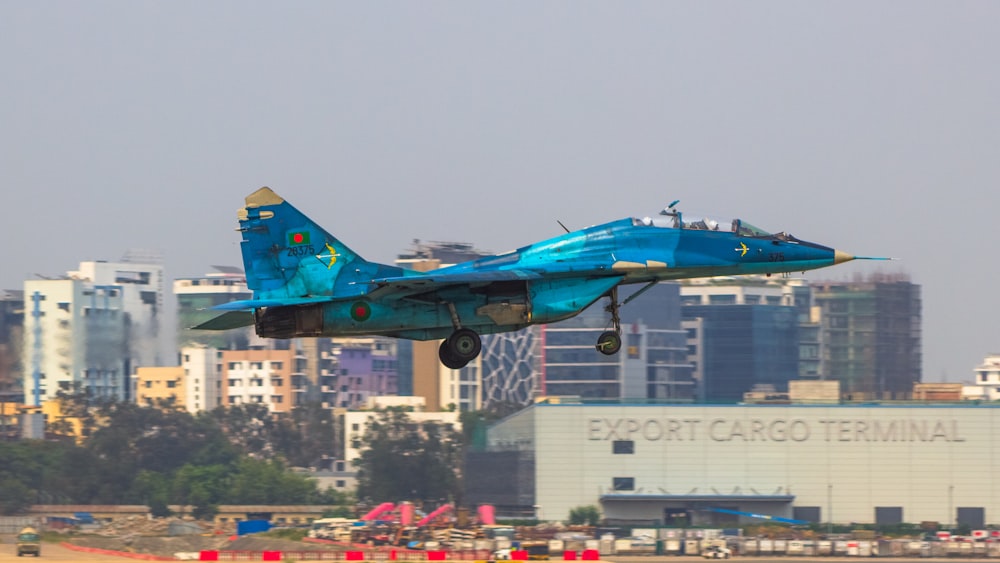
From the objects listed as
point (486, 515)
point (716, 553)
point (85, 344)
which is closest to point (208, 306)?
point (85, 344)

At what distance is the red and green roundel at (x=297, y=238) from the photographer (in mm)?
A: 35656

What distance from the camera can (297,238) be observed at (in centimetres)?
3569

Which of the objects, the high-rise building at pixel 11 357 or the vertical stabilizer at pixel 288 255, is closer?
the vertical stabilizer at pixel 288 255

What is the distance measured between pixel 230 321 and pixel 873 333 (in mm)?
158930

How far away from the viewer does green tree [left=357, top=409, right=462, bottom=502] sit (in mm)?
107312

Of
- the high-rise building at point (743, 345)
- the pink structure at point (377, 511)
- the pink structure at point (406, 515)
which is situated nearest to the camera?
the pink structure at point (406, 515)

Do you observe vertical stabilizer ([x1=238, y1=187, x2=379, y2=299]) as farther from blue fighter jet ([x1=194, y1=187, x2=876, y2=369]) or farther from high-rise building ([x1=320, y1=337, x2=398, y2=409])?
high-rise building ([x1=320, y1=337, x2=398, y2=409])

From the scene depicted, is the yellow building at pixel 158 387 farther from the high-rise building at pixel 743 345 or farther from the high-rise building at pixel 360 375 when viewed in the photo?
the high-rise building at pixel 743 345

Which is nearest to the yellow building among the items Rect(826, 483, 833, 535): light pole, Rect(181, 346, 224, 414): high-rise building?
Rect(181, 346, 224, 414): high-rise building

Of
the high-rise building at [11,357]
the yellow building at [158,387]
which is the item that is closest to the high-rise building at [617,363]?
the yellow building at [158,387]

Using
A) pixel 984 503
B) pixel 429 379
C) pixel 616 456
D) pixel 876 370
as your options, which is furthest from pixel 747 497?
pixel 876 370

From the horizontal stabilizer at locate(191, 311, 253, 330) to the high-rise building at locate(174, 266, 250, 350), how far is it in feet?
1.31

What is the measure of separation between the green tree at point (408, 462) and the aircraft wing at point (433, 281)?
72.5 meters

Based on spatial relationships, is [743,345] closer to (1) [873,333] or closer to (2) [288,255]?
(1) [873,333]
